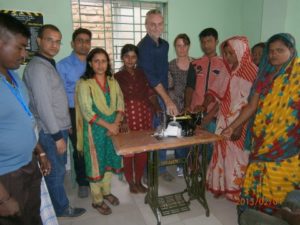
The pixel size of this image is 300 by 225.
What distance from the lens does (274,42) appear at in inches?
71.2

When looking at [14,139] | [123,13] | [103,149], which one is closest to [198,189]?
[103,149]

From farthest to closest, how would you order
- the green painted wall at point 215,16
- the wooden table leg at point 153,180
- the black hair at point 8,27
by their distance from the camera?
the green painted wall at point 215,16 < the wooden table leg at point 153,180 < the black hair at point 8,27

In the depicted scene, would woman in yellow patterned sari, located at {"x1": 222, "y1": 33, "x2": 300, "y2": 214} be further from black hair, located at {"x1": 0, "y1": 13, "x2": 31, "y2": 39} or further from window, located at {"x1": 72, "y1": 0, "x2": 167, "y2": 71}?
window, located at {"x1": 72, "y1": 0, "x2": 167, "y2": 71}

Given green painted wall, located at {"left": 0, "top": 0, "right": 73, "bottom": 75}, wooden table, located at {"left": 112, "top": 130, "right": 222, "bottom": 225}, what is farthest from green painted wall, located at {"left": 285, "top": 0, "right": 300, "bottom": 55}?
green painted wall, located at {"left": 0, "top": 0, "right": 73, "bottom": 75}

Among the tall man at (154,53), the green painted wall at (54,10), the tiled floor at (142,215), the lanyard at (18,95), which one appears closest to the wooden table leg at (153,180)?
the tiled floor at (142,215)

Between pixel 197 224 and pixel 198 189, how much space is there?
1.20 feet

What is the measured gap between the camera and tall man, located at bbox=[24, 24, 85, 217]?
71.8 inches

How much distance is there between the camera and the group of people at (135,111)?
4.43 ft

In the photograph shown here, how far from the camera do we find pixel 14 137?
129 centimetres

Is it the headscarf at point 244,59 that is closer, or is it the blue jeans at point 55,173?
the blue jeans at point 55,173

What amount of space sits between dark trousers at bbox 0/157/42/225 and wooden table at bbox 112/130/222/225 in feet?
1.92

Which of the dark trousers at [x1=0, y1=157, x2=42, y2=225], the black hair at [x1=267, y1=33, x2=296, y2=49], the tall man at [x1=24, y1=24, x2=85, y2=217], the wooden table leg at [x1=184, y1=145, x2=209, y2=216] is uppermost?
the black hair at [x1=267, y1=33, x2=296, y2=49]

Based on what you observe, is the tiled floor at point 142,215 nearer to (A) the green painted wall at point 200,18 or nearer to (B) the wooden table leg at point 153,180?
(B) the wooden table leg at point 153,180

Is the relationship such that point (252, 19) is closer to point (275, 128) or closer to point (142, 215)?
point (275, 128)
